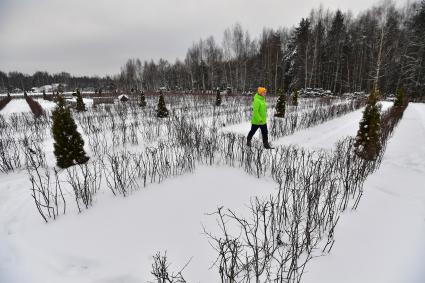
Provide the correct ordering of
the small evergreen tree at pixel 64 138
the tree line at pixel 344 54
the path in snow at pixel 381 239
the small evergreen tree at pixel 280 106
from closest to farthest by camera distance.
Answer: the path in snow at pixel 381 239 → the small evergreen tree at pixel 64 138 → the small evergreen tree at pixel 280 106 → the tree line at pixel 344 54

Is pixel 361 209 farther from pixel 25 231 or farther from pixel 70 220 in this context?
pixel 25 231

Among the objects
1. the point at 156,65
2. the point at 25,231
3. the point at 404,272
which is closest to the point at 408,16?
the point at 404,272

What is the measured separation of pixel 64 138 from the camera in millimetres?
4754

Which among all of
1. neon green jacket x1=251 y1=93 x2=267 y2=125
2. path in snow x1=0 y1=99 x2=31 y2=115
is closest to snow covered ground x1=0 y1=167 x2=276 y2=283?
neon green jacket x1=251 y1=93 x2=267 y2=125

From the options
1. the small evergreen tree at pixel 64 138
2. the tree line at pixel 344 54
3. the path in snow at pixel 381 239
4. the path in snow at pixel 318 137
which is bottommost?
the path in snow at pixel 381 239

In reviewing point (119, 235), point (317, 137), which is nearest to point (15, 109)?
point (119, 235)

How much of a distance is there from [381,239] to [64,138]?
573 centimetres

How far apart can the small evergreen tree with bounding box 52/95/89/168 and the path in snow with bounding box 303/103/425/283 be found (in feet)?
16.6

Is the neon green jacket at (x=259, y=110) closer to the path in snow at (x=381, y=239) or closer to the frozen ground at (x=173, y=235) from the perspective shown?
the frozen ground at (x=173, y=235)

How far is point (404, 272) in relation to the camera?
1.84 m

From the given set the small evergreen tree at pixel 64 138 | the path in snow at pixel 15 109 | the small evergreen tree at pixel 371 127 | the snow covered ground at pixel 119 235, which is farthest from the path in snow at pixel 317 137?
the path in snow at pixel 15 109

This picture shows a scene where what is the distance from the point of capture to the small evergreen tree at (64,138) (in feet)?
15.4

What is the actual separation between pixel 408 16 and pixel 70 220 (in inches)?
1744

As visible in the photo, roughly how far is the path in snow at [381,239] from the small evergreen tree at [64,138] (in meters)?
5.05
